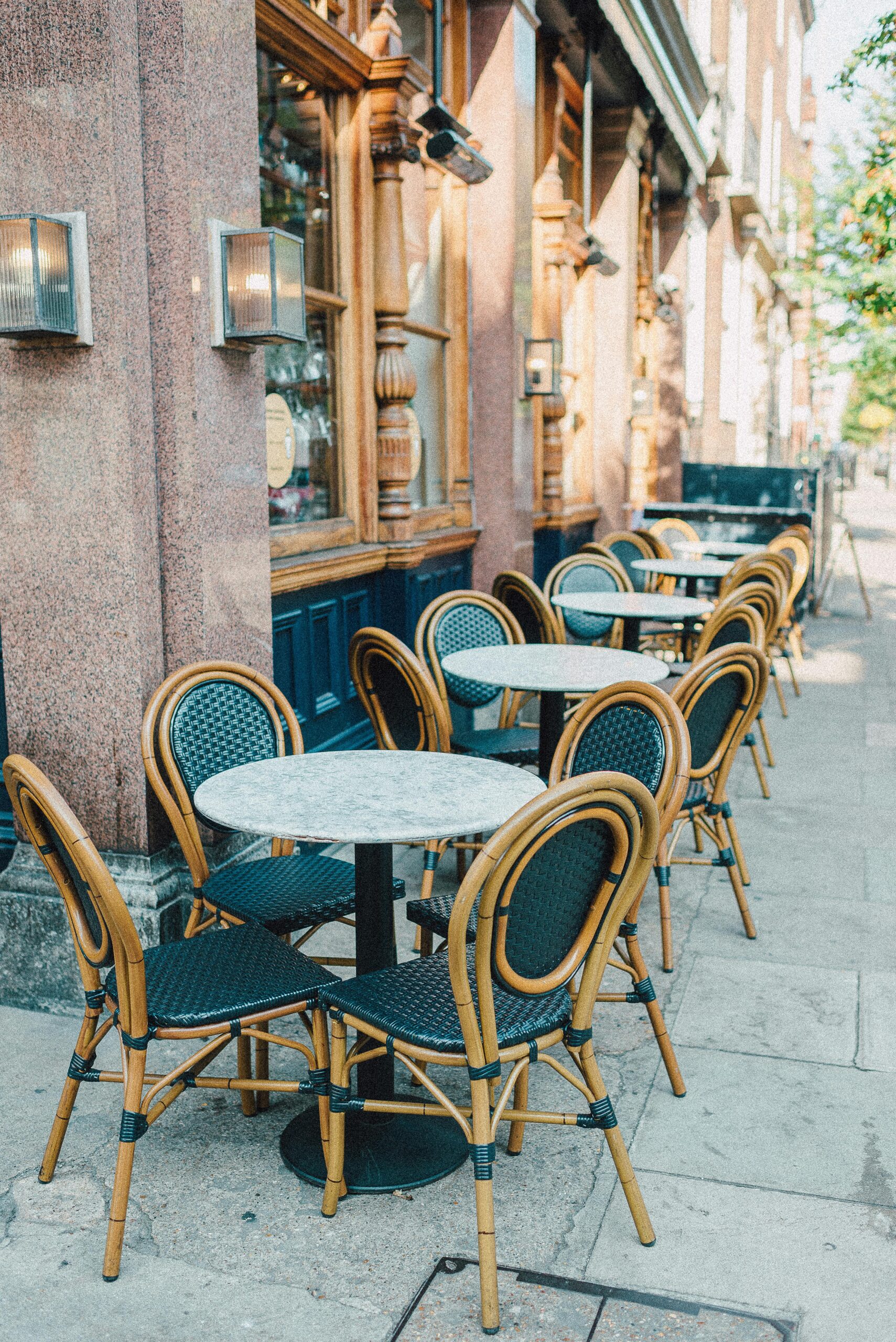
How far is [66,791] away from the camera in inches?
154

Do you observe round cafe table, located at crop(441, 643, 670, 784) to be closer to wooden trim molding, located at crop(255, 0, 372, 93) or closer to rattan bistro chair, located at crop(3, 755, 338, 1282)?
rattan bistro chair, located at crop(3, 755, 338, 1282)

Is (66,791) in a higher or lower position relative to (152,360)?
lower

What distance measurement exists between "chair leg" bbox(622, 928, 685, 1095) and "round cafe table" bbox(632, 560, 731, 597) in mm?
5091

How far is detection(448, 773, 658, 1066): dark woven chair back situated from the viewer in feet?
7.41

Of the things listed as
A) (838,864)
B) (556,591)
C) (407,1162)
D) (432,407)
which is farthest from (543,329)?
(407,1162)

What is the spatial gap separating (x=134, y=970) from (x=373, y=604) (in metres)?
3.85

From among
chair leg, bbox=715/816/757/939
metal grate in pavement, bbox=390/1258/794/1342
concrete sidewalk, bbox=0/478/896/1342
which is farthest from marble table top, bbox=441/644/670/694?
metal grate in pavement, bbox=390/1258/794/1342

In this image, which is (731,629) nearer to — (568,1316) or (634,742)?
(634,742)

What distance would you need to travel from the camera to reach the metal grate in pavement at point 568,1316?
237 centimetres

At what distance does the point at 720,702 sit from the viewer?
414 cm

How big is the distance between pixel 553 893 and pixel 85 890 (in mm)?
987

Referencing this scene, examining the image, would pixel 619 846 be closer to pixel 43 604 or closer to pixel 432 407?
pixel 43 604

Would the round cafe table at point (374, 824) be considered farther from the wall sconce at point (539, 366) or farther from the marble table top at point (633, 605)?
the wall sconce at point (539, 366)

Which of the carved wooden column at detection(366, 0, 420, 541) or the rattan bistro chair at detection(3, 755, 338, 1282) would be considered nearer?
the rattan bistro chair at detection(3, 755, 338, 1282)
